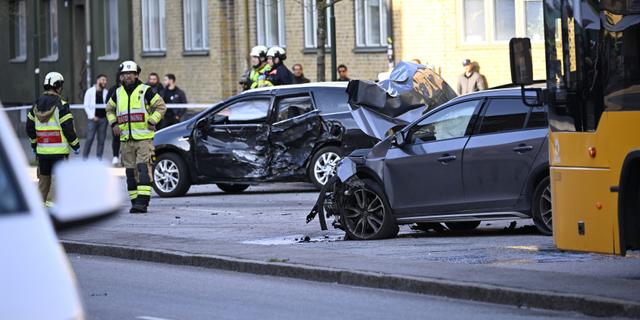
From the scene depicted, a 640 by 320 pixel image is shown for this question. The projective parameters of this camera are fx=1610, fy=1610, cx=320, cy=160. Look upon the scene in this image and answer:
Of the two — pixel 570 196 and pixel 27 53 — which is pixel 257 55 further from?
pixel 27 53

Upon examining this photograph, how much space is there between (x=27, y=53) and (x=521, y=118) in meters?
34.6

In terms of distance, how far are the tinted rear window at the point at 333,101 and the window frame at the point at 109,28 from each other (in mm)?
21168

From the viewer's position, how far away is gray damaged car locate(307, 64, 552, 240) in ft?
48.5

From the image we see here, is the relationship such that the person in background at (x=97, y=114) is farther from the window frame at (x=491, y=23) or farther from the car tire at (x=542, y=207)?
the car tire at (x=542, y=207)

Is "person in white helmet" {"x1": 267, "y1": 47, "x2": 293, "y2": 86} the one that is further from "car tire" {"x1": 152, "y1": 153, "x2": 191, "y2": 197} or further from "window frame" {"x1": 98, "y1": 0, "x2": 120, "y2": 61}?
"window frame" {"x1": 98, "y1": 0, "x2": 120, "y2": 61}

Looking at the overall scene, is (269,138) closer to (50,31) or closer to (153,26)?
(153,26)

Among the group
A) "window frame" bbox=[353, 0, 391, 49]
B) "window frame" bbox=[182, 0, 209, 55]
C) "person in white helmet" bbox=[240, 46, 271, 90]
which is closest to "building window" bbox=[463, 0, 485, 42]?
"window frame" bbox=[353, 0, 391, 49]

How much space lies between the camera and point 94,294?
479 inches

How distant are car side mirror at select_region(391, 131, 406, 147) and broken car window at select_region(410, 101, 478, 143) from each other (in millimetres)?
87

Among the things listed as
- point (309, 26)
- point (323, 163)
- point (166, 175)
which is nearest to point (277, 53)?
point (166, 175)

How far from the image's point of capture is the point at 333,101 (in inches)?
874

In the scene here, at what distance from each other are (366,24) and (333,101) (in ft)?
40.0

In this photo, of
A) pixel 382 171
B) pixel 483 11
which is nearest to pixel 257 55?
pixel 483 11

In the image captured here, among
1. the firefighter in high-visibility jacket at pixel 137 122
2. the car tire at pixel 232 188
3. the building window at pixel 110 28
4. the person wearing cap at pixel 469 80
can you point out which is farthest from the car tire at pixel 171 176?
the building window at pixel 110 28
